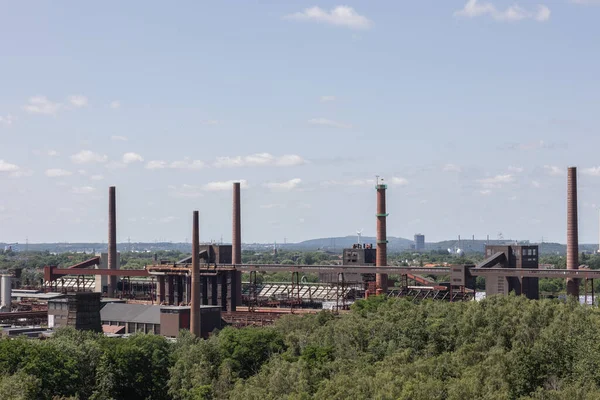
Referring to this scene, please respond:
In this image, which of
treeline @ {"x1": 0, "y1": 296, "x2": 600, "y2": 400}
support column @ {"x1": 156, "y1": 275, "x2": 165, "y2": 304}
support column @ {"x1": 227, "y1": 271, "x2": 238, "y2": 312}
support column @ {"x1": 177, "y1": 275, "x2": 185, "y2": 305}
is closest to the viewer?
treeline @ {"x1": 0, "y1": 296, "x2": 600, "y2": 400}

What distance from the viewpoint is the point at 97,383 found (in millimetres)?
68062

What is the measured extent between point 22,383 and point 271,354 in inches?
863

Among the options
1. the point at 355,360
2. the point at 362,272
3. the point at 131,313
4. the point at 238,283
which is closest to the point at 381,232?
the point at 362,272

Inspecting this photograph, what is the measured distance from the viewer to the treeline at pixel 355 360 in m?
52.5

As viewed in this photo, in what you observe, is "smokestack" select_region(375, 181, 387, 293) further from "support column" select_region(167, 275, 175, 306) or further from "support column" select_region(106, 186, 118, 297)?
"support column" select_region(106, 186, 118, 297)

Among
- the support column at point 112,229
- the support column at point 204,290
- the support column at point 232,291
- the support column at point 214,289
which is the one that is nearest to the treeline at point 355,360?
the support column at point 232,291

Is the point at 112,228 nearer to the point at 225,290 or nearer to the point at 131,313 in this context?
the point at 225,290

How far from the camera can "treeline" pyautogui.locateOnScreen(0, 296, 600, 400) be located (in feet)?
172

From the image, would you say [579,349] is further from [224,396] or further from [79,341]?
[79,341]

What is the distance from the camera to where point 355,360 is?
63906mm

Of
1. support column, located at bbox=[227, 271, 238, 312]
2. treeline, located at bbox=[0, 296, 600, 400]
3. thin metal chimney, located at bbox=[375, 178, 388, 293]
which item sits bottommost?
treeline, located at bbox=[0, 296, 600, 400]

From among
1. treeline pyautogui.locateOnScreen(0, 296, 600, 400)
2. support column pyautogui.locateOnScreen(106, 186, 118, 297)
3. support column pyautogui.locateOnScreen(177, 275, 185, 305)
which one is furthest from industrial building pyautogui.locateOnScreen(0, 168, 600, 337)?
treeline pyautogui.locateOnScreen(0, 296, 600, 400)

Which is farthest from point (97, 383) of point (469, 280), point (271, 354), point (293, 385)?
point (469, 280)

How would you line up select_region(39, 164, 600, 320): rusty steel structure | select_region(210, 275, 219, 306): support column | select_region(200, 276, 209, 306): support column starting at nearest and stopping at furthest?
select_region(39, 164, 600, 320): rusty steel structure < select_region(210, 275, 219, 306): support column < select_region(200, 276, 209, 306): support column
